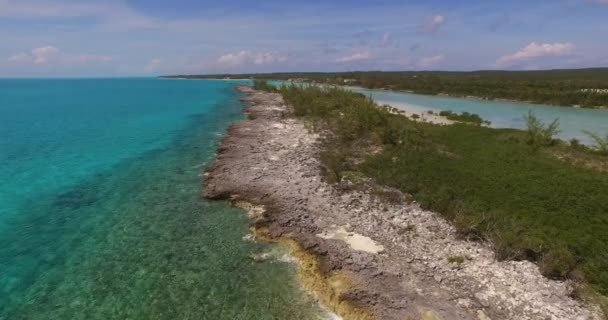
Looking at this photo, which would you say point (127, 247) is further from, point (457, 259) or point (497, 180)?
point (497, 180)

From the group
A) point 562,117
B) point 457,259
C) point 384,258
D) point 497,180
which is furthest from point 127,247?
point 562,117

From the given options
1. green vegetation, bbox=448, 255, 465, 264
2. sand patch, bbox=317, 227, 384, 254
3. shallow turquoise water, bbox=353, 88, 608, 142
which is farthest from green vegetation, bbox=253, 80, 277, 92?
green vegetation, bbox=448, 255, 465, 264

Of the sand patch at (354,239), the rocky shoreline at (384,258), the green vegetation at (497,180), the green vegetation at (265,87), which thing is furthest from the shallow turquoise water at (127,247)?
the green vegetation at (265,87)

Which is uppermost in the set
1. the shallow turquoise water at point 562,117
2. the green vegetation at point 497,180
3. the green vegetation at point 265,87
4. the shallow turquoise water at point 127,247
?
the green vegetation at point 265,87

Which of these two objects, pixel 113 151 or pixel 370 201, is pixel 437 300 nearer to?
pixel 370 201

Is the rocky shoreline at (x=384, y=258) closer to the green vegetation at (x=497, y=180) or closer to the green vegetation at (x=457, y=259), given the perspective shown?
the green vegetation at (x=457, y=259)

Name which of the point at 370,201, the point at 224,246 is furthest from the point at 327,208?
the point at 224,246
